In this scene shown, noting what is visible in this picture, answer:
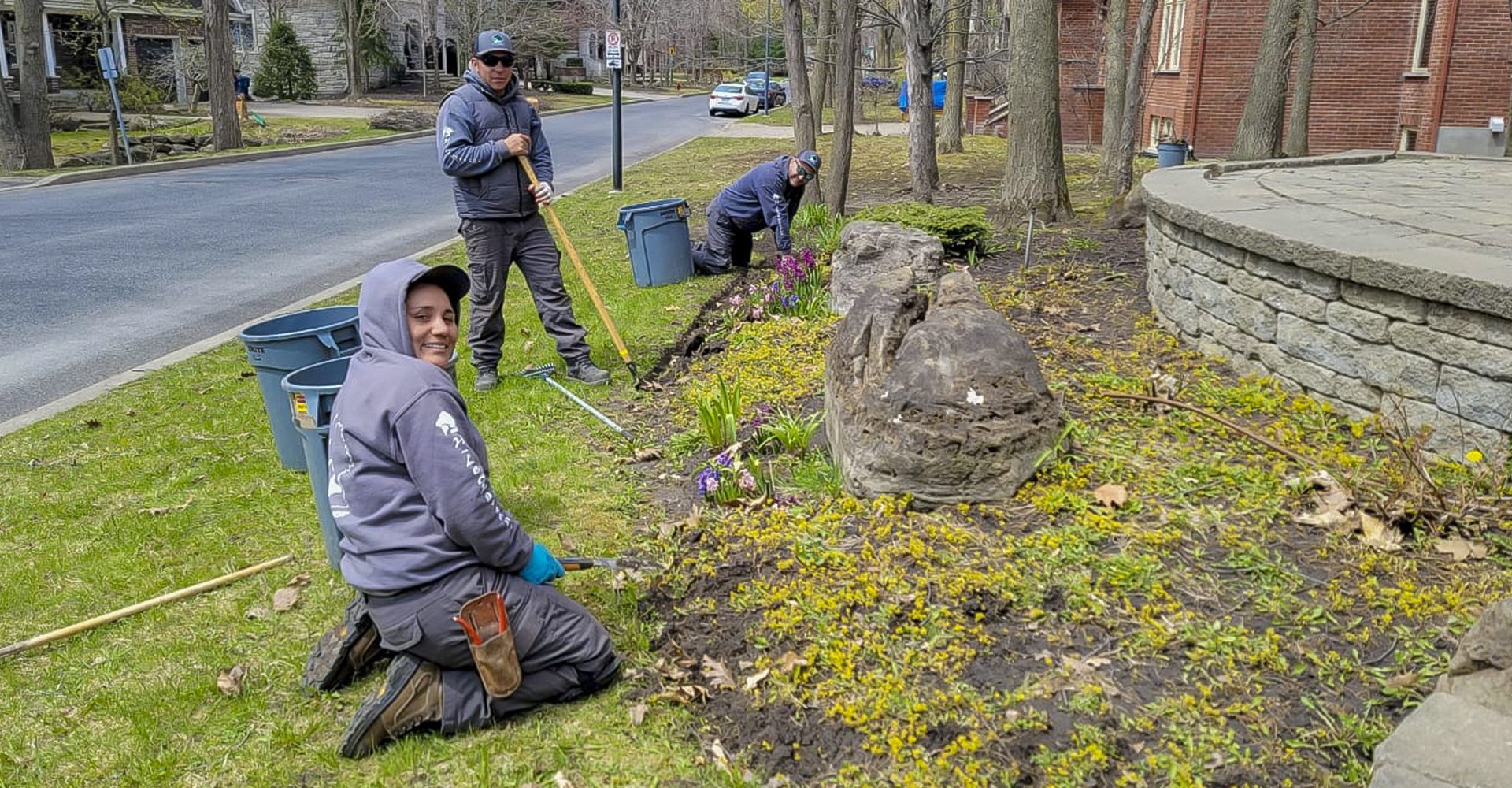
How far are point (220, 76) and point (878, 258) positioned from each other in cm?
2177

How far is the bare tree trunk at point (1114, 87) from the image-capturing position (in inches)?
640

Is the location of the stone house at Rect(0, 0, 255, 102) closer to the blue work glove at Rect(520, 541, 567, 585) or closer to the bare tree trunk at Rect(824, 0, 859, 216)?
the bare tree trunk at Rect(824, 0, 859, 216)

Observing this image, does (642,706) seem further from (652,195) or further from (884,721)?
(652,195)

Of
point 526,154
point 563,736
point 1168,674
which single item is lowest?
point 563,736

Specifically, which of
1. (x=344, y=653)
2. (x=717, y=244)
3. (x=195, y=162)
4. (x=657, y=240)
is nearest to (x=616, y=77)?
(x=717, y=244)

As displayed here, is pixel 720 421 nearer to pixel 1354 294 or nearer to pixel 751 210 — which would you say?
pixel 1354 294

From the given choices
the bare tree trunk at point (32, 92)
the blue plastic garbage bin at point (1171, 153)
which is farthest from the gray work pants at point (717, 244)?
the bare tree trunk at point (32, 92)

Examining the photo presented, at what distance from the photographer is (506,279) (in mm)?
6559

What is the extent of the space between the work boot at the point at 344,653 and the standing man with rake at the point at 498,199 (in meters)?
3.10

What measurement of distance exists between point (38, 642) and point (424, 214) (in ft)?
36.6

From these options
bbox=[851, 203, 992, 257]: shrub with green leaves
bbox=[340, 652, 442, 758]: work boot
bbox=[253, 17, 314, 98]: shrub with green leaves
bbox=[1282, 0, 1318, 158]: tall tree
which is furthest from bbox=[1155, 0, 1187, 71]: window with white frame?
bbox=[253, 17, 314, 98]: shrub with green leaves

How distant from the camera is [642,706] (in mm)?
3324

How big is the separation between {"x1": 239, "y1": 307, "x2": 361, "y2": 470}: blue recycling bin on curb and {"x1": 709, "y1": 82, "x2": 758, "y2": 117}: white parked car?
127 ft

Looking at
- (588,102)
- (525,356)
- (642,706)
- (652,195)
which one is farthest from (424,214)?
(588,102)
